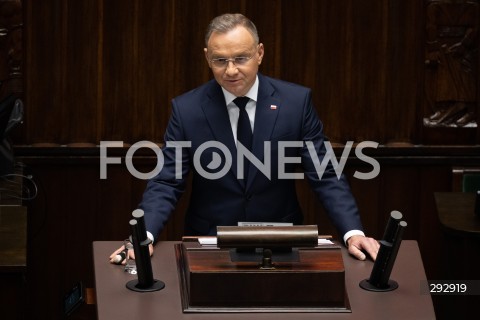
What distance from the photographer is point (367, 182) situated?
208 inches

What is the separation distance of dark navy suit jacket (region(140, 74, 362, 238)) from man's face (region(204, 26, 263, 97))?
23 cm

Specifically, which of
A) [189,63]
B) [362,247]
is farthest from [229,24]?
[189,63]

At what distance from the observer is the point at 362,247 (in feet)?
10.4

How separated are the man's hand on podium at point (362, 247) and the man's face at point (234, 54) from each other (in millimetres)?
731

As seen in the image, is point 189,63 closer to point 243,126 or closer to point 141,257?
point 243,126

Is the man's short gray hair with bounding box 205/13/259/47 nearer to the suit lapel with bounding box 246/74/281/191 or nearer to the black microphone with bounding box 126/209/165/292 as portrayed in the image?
the suit lapel with bounding box 246/74/281/191

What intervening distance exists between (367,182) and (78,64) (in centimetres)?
165

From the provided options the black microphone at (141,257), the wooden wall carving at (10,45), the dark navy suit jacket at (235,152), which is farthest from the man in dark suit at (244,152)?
the wooden wall carving at (10,45)

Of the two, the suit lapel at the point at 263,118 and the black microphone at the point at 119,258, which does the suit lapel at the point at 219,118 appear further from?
the black microphone at the point at 119,258

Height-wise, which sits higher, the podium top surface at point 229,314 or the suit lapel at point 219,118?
the suit lapel at point 219,118

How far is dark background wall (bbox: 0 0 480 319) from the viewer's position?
5.01 m

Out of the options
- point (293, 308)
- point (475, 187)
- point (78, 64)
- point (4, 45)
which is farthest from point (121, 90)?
point (293, 308)

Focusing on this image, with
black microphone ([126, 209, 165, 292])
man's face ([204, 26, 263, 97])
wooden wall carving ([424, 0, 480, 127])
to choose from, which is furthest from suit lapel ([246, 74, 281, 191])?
wooden wall carving ([424, 0, 480, 127])

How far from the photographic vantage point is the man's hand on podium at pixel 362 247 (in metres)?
3.10
